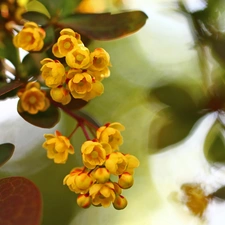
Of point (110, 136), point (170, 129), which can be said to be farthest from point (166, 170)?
point (110, 136)

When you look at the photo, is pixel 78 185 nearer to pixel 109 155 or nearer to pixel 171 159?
pixel 109 155

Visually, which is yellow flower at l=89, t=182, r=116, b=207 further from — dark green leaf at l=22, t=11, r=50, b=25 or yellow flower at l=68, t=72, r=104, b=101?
dark green leaf at l=22, t=11, r=50, b=25

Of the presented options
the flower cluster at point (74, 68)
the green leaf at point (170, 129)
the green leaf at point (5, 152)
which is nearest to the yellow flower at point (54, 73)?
the flower cluster at point (74, 68)

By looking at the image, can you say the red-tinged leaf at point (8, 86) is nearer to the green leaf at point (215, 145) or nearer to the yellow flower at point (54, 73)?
the yellow flower at point (54, 73)

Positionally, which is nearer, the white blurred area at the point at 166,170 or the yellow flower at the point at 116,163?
the yellow flower at the point at 116,163

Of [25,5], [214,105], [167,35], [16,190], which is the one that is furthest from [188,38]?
[16,190]

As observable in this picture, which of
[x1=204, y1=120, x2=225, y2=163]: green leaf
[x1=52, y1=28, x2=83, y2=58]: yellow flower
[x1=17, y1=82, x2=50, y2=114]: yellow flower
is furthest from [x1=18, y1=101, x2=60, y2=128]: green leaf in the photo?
[x1=204, y1=120, x2=225, y2=163]: green leaf
